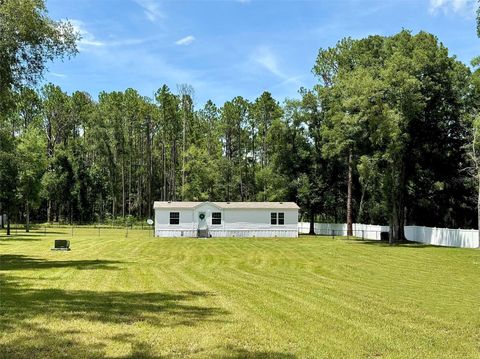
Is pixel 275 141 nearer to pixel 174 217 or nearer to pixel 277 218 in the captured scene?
pixel 277 218

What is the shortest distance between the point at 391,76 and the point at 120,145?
4731cm

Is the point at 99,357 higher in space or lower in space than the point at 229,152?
lower

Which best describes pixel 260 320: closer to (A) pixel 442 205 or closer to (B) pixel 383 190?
(B) pixel 383 190

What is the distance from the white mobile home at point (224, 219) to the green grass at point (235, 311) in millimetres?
25766

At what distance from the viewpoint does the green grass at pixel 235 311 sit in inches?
318

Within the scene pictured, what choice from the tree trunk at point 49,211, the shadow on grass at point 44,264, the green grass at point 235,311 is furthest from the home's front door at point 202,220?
the tree trunk at point 49,211

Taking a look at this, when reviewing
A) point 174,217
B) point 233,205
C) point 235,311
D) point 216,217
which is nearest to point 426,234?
point 233,205

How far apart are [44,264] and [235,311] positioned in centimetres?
1234

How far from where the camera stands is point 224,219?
158ft

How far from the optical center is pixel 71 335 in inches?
Result: 342

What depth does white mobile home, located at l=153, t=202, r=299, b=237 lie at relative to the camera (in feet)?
155

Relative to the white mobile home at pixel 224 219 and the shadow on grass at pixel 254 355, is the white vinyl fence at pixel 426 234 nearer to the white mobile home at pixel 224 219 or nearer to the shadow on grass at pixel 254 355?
the white mobile home at pixel 224 219

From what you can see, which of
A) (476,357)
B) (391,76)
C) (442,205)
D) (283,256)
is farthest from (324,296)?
(442,205)

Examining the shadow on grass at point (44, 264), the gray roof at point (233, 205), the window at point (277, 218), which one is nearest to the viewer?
the shadow on grass at point (44, 264)
